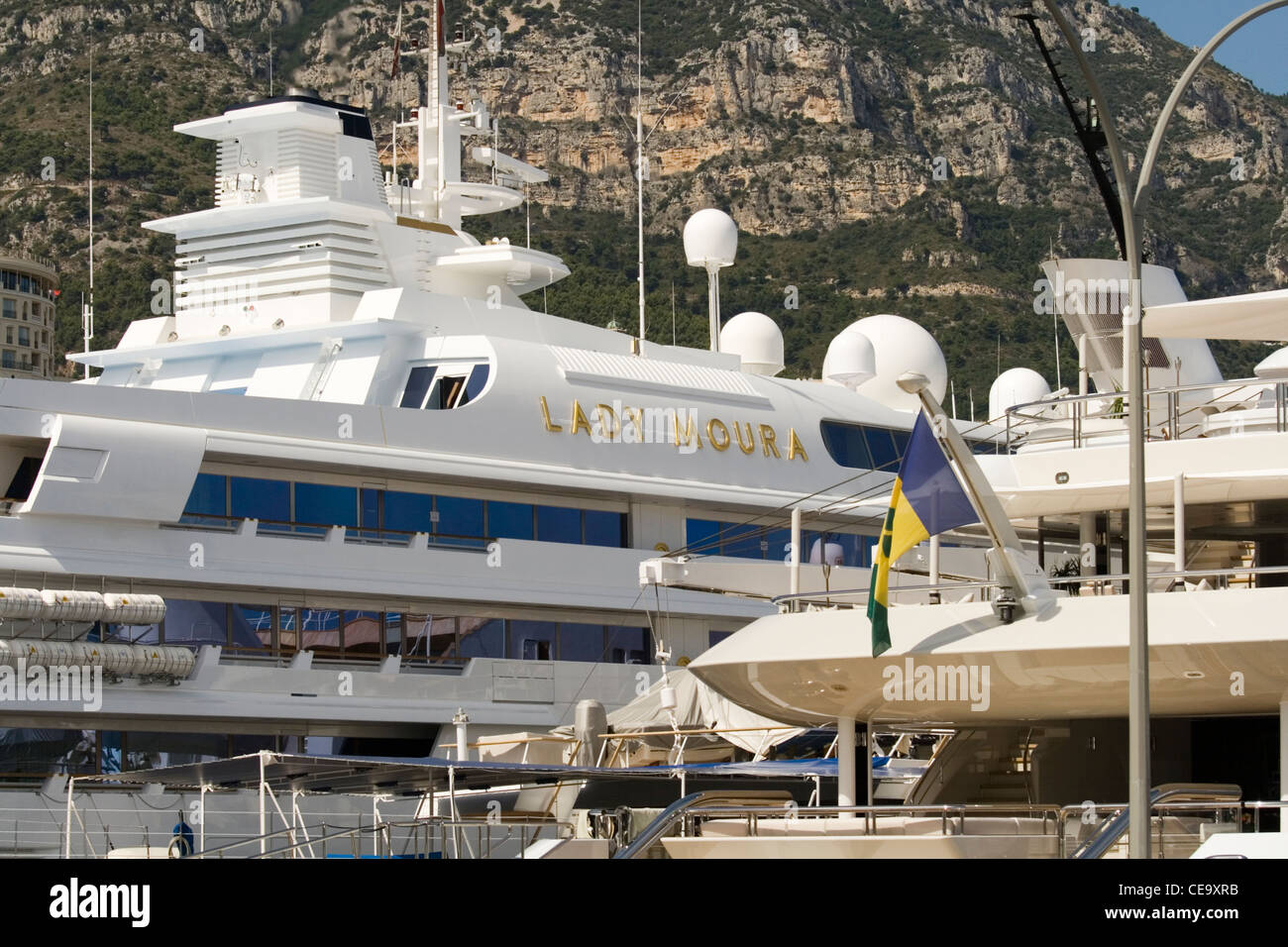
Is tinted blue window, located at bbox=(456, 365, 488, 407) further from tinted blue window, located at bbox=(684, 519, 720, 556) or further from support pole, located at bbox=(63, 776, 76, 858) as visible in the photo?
support pole, located at bbox=(63, 776, 76, 858)

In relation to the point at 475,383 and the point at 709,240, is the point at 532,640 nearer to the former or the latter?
the point at 475,383

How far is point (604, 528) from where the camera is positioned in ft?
107

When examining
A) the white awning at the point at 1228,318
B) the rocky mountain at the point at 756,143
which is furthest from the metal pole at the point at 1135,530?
the rocky mountain at the point at 756,143

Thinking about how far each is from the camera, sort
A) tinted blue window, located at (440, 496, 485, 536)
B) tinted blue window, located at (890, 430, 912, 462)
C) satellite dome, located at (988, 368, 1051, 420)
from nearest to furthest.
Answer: tinted blue window, located at (440, 496, 485, 536), tinted blue window, located at (890, 430, 912, 462), satellite dome, located at (988, 368, 1051, 420)

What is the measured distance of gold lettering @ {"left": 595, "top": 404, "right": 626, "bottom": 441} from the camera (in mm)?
32312

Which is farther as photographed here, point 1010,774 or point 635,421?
point 635,421

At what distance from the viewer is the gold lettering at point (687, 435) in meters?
33.3

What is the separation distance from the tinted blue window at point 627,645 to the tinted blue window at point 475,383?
4.43 meters

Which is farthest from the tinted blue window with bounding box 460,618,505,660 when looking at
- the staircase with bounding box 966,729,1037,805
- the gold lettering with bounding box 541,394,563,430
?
the staircase with bounding box 966,729,1037,805

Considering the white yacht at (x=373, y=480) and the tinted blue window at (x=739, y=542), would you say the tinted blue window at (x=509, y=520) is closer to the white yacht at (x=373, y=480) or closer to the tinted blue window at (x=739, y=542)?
the white yacht at (x=373, y=480)

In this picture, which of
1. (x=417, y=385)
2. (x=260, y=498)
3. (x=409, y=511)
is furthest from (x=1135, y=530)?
(x=417, y=385)

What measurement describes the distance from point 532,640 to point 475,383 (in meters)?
4.08

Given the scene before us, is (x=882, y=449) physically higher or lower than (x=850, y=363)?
lower

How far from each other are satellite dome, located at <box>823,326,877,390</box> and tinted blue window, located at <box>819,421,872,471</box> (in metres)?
1.16
